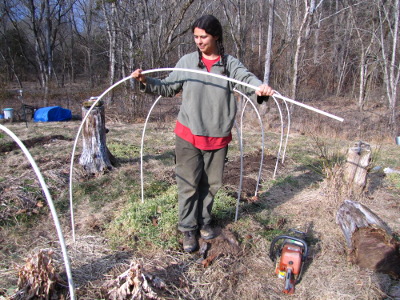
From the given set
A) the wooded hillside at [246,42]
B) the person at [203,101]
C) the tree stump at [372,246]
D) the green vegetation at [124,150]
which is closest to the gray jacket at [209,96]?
the person at [203,101]

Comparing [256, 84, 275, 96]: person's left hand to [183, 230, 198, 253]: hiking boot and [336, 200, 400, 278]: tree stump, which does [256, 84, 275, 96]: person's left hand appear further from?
[336, 200, 400, 278]: tree stump

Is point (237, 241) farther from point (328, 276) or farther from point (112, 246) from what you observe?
point (112, 246)

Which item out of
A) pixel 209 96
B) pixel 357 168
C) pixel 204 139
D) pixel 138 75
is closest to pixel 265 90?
pixel 209 96

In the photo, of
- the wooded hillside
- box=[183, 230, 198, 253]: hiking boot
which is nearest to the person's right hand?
box=[183, 230, 198, 253]: hiking boot

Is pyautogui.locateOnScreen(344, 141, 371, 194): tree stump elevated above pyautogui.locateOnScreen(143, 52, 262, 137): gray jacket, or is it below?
below

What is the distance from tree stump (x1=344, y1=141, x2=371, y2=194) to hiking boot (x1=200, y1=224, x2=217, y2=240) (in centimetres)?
227

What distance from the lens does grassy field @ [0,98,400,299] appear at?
2.48m

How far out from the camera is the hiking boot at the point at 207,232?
2939 millimetres

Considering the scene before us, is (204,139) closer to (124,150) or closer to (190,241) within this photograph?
(190,241)

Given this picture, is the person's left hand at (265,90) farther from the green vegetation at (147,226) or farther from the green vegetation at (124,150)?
the green vegetation at (124,150)

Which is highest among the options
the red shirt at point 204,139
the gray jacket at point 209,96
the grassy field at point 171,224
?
the gray jacket at point 209,96

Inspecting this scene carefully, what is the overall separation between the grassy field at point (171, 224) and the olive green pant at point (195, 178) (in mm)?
346

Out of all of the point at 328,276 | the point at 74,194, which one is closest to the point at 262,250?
the point at 328,276

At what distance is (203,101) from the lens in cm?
248
